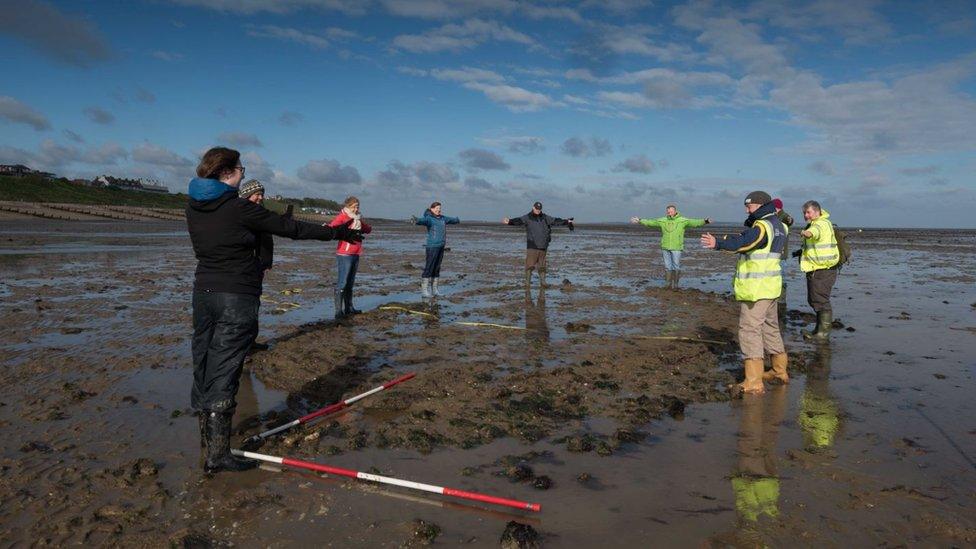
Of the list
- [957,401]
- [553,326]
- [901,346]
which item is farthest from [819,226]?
[553,326]

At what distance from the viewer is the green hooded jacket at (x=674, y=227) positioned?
1655 cm

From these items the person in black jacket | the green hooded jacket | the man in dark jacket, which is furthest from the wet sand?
the green hooded jacket

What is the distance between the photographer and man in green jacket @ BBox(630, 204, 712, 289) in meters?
16.6

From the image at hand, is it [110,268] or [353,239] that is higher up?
[353,239]

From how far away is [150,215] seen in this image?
55.8 m

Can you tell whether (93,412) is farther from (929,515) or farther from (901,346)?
(901,346)

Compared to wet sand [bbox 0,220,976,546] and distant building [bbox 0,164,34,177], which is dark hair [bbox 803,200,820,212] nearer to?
wet sand [bbox 0,220,976,546]

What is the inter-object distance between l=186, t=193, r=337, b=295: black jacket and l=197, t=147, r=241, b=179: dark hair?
0.27 meters

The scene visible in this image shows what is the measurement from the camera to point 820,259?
1022 cm

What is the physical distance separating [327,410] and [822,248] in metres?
8.72

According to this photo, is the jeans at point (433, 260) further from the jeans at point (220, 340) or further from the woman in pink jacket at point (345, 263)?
the jeans at point (220, 340)

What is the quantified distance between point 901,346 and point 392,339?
853cm

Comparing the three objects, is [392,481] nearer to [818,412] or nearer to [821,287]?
[818,412]

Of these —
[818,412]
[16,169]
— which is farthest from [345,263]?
[16,169]
